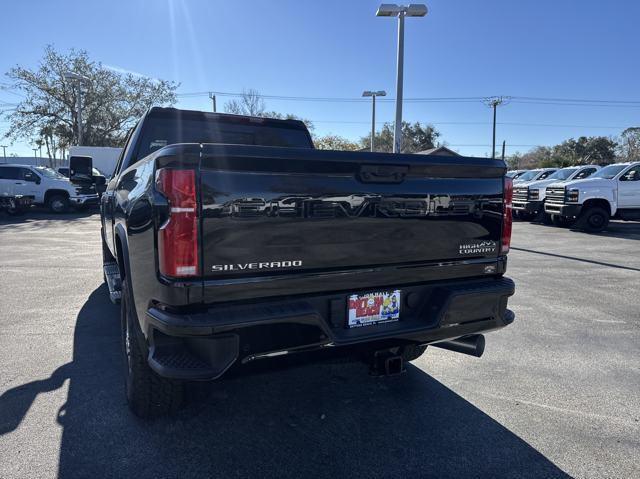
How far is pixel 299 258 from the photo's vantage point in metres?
2.29

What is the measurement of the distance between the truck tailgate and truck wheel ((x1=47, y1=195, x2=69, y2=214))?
730 inches

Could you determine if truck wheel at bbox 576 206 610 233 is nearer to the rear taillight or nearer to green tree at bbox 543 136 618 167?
the rear taillight

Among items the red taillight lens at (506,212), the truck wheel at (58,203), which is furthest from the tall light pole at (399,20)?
the truck wheel at (58,203)

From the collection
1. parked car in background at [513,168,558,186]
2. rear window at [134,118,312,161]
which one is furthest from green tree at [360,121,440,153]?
rear window at [134,118,312,161]

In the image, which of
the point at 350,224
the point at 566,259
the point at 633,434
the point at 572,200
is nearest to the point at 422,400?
the point at 633,434

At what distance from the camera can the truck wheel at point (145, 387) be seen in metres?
2.64

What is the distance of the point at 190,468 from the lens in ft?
7.80

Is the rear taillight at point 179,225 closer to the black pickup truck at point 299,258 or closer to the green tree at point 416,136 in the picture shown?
the black pickup truck at point 299,258

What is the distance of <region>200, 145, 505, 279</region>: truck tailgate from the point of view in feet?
6.89

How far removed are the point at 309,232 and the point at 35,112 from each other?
127 ft

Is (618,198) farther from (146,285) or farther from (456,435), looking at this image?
(146,285)

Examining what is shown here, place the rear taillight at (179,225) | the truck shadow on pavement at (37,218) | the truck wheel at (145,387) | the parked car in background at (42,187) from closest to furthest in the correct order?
1. the rear taillight at (179,225)
2. the truck wheel at (145,387)
3. the truck shadow on pavement at (37,218)
4. the parked car in background at (42,187)

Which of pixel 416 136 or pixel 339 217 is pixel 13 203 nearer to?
pixel 339 217

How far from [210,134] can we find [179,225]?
2.61m
